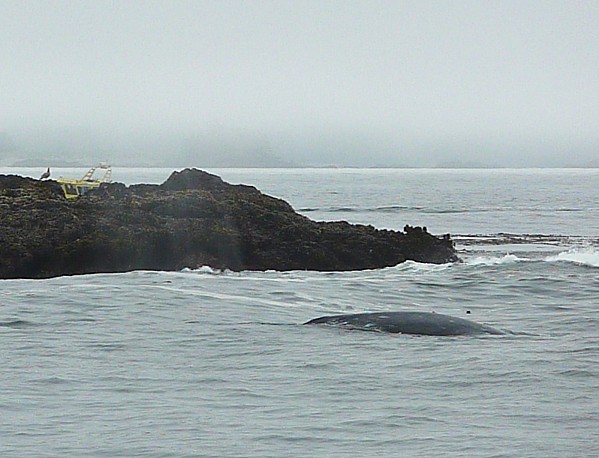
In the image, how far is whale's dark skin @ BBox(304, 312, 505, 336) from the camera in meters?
14.4

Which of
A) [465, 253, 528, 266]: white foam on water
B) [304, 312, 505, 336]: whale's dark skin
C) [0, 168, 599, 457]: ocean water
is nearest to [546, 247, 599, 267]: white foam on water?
[465, 253, 528, 266]: white foam on water

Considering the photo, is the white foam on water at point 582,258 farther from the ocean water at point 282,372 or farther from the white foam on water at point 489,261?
the ocean water at point 282,372

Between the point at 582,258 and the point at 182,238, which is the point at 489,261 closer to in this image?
the point at 582,258

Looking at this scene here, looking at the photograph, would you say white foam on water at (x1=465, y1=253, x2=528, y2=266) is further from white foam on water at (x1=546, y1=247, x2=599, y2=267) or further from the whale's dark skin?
the whale's dark skin

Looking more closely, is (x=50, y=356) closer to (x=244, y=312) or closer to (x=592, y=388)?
(x=244, y=312)

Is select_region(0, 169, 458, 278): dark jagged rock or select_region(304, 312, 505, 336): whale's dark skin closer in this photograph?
select_region(304, 312, 505, 336): whale's dark skin

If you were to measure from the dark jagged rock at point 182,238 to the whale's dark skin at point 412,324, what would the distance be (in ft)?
34.1

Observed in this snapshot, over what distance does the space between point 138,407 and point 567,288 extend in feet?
43.9

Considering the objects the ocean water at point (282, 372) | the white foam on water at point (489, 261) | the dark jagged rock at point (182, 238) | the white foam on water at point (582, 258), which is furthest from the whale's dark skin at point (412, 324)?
the white foam on water at point (582, 258)

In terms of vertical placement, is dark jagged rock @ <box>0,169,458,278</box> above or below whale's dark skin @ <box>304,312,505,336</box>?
above

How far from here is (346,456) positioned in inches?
336

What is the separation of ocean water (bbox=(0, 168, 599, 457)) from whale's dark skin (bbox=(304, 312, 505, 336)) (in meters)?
0.33

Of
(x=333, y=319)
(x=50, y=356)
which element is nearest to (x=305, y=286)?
(x=333, y=319)

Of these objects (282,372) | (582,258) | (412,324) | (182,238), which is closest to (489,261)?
(582,258)
